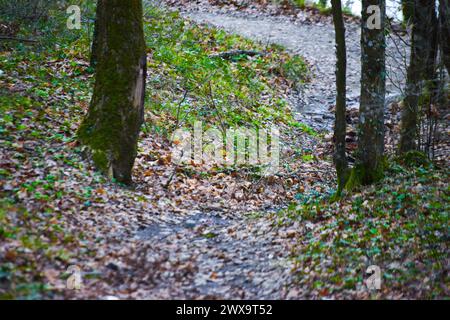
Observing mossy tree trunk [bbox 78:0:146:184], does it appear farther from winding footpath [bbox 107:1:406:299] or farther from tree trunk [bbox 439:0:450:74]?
tree trunk [bbox 439:0:450:74]

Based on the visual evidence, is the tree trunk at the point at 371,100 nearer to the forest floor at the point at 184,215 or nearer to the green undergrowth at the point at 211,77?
the forest floor at the point at 184,215

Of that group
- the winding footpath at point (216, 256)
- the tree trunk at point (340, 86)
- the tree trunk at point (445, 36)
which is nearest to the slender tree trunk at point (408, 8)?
the tree trunk at point (445, 36)

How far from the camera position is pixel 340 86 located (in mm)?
7184

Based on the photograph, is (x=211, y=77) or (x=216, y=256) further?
(x=211, y=77)

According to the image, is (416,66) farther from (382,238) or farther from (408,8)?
(408,8)

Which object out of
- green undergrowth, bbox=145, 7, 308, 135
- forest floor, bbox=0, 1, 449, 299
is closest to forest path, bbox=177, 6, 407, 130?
green undergrowth, bbox=145, 7, 308, 135

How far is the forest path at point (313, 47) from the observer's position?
13820 mm

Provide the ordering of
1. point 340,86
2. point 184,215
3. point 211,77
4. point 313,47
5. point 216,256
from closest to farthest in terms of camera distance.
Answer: point 216,256, point 340,86, point 184,215, point 211,77, point 313,47

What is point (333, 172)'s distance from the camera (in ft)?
33.6

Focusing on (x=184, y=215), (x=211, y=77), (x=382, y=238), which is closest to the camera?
(x=382, y=238)

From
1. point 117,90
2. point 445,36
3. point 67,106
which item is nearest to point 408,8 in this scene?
point 445,36

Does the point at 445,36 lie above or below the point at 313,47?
below

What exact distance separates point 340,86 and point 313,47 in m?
11.0


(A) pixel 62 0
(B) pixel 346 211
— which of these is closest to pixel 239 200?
(B) pixel 346 211
